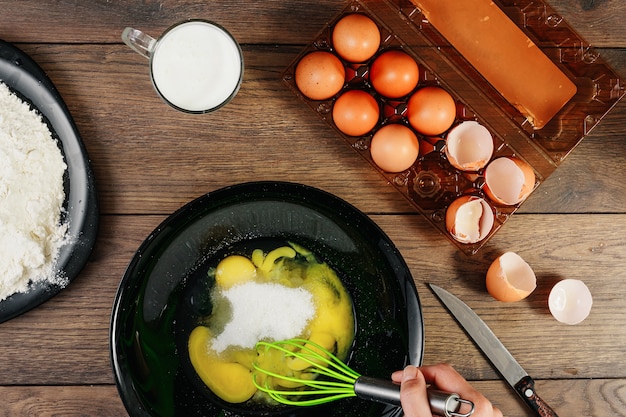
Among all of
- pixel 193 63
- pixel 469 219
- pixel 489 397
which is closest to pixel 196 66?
pixel 193 63

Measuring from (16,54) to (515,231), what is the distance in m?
0.83

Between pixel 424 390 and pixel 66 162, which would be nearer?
pixel 424 390

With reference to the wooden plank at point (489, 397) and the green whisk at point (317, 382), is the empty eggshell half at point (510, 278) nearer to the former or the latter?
the wooden plank at point (489, 397)

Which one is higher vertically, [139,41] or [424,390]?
[139,41]

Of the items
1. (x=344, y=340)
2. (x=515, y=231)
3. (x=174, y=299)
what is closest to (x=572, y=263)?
(x=515, y=231)

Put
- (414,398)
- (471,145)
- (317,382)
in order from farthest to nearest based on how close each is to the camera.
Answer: (471,145)
(317,382)
(414,398)

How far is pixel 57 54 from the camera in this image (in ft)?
3.26

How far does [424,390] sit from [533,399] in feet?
1.24

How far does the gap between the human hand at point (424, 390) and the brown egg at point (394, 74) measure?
1.36 feet

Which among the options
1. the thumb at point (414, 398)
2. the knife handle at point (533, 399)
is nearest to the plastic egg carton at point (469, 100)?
the knife handle at point (533, 399)

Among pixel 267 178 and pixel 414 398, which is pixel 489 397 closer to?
pixel 414 398

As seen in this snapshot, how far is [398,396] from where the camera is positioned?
2.38ft

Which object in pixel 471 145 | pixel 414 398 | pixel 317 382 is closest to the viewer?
pixel 414 398

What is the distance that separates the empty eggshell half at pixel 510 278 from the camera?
968 millimetres
